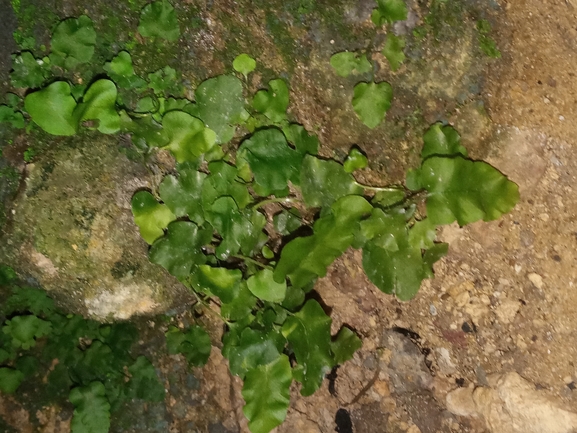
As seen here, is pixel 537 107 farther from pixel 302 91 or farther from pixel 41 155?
pixel 41 155

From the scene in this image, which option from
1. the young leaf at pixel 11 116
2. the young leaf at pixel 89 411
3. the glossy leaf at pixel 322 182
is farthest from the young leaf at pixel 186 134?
the young leaf at pixel 89 411

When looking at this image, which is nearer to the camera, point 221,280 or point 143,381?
point 221,280

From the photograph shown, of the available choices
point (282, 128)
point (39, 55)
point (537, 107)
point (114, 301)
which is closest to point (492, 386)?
point (537, 107)

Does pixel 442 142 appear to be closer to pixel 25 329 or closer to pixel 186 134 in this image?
pixel 186 134

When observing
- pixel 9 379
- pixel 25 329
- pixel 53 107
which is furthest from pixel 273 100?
pixel 9 379

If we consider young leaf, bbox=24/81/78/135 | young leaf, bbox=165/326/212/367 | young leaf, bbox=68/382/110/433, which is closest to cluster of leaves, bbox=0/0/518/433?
young leaf, bbox=24/81/78/135

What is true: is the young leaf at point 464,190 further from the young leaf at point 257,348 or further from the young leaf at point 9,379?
the young leaf at point 9,379
